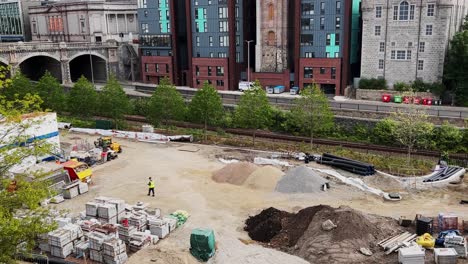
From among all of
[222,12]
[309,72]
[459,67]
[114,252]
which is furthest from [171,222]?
[222,12]

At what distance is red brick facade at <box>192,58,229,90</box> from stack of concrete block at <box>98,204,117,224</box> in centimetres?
4681

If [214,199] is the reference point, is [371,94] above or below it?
above

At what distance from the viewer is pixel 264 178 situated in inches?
1286

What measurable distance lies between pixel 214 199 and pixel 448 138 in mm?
24787

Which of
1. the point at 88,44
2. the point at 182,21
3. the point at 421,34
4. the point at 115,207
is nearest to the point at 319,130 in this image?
the point at 421,34

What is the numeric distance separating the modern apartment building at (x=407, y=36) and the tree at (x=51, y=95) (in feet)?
135

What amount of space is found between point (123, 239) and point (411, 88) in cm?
4450

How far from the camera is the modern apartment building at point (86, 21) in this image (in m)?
90.4

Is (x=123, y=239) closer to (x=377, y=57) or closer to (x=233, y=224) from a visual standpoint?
(x=233, y=224)

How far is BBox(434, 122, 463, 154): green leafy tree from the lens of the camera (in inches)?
1634

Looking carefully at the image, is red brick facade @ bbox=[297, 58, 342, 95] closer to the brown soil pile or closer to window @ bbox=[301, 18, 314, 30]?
window @ bbox=[301, 18, 314, 30]

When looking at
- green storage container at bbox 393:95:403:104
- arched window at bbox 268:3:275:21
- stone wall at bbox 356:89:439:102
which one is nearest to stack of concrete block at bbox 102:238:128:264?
green storage container at bbox 393:95:403:104

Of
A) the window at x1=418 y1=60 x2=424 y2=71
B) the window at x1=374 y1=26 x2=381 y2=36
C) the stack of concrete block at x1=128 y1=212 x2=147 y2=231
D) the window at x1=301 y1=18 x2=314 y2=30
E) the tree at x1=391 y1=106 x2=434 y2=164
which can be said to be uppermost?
the window at x1=301 y1=18 x2=314 y2=30

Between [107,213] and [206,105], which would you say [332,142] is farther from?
[107,213]
